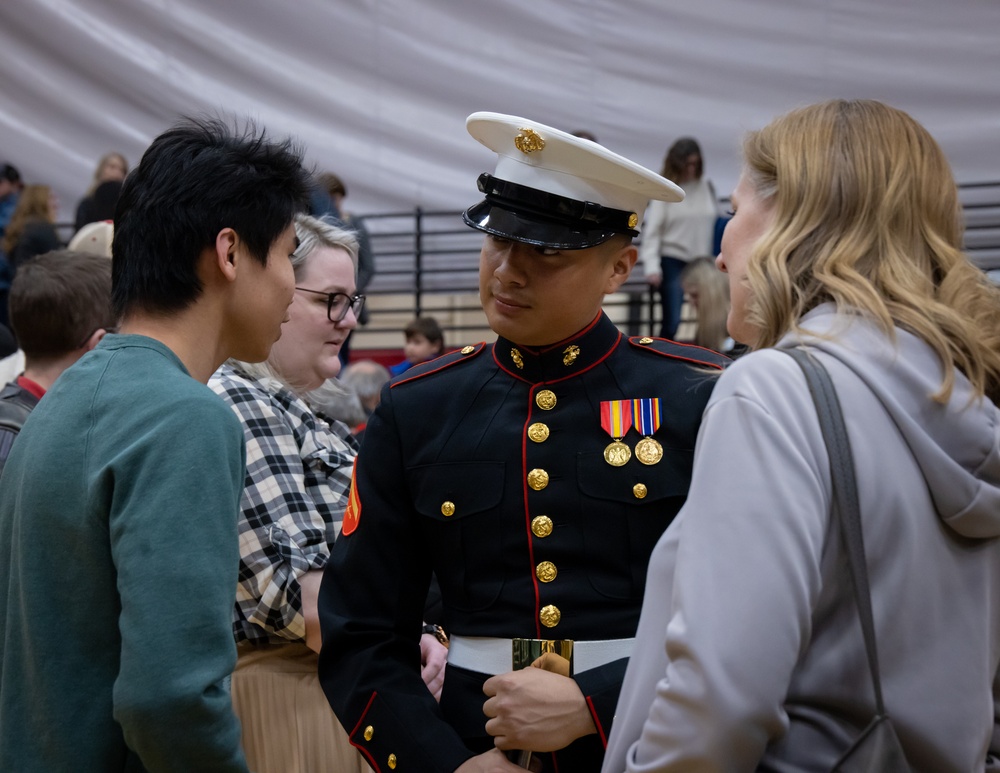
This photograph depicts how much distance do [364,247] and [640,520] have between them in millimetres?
5576

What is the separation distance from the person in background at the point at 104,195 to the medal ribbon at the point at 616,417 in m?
4.19

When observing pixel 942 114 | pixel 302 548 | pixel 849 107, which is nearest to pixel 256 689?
pixel 302 548

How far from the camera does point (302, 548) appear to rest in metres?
2.31

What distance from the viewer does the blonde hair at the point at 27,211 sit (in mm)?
7688

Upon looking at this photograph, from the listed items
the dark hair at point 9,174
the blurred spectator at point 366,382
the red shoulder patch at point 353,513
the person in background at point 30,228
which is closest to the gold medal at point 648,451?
the red shoulder patch at point 353,513

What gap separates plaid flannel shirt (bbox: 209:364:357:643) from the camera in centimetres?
224

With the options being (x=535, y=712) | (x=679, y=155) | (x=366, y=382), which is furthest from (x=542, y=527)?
(x=679, y=155)

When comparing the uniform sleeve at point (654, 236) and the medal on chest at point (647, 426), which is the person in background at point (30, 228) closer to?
the uniform sleeve at point (654, 236)

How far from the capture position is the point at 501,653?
188cm

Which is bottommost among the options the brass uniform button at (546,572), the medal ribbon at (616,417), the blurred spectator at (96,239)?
the brass uniform button at (546,572)

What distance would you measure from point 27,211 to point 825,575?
7.56 metres

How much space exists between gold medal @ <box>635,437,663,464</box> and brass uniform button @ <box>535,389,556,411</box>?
0.55 ft

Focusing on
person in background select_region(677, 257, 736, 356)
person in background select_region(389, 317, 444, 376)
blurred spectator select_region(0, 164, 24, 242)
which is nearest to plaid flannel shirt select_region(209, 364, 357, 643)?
person in background select_region(677, 257, 736, 356)

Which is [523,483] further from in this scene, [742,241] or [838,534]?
[838,534]
